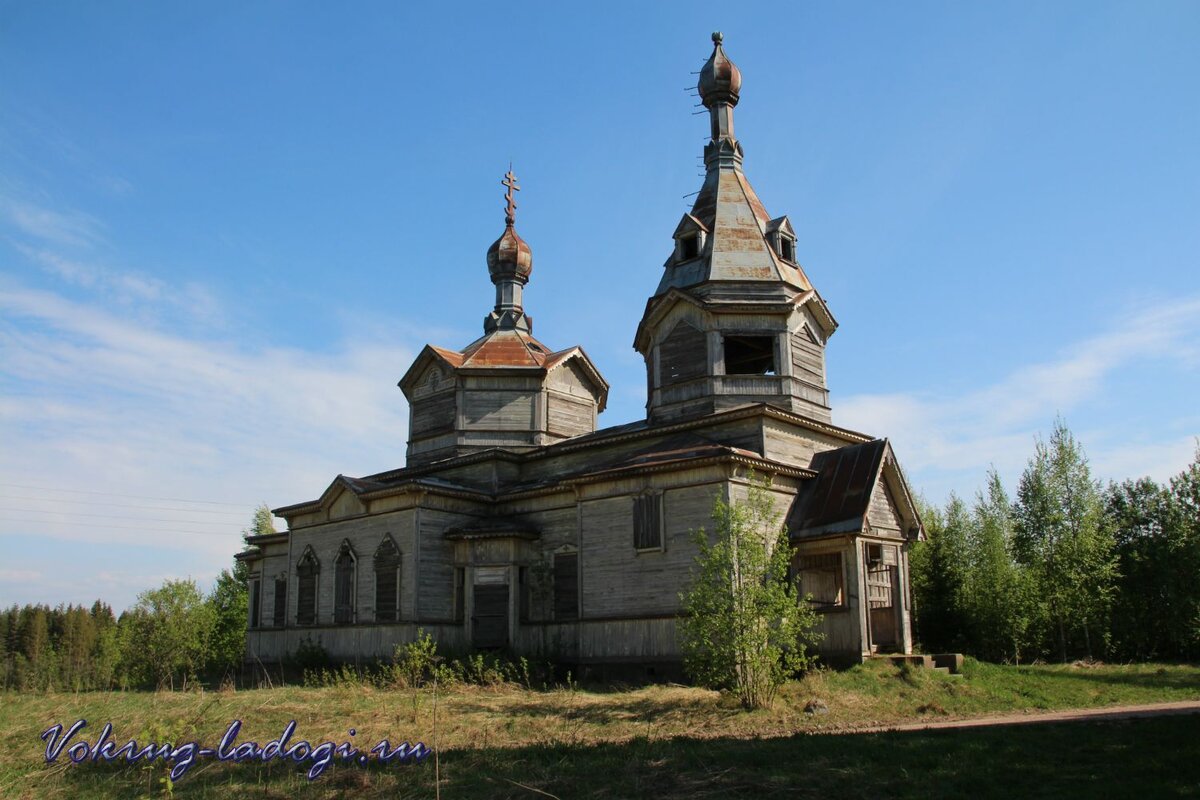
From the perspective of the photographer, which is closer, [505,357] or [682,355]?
[682,355]

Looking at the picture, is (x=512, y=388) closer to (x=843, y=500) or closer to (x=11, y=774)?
(x=843, y=500)

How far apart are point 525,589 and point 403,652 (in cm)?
381

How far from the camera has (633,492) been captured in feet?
78.6

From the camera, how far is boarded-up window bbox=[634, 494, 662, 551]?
23.2 m

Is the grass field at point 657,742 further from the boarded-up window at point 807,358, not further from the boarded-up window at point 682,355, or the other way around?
the boarded-up window at point 682,355

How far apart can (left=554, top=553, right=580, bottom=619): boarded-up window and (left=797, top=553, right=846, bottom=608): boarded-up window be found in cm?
604

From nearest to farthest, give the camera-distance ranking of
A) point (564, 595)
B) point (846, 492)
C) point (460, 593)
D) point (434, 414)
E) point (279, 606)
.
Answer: point (846, 492) → point (564, 595) → point (460, 593) → point (434, 414) → point (279, 606)

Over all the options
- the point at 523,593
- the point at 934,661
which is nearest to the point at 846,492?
the point at 934,661

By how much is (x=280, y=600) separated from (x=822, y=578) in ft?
64.7

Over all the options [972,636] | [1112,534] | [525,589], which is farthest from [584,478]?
[1112,534]

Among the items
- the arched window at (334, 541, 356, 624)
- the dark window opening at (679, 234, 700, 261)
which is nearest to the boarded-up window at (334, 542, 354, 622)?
the arched window at (334, 541, 356, 624)

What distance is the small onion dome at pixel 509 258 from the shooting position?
36344 millimetres

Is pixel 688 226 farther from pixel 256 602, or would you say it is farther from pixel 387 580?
pixel 256 602

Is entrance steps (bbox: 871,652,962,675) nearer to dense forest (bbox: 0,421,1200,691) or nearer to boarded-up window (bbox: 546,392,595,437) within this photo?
dense forest (bbox: 0,421,1200,691)
